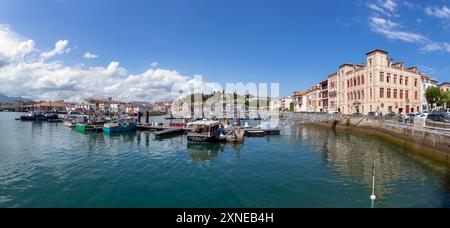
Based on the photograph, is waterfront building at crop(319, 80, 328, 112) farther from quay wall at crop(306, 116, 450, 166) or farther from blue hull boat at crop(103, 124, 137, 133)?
blue hull boat at crop(103, 124, 137, 133)

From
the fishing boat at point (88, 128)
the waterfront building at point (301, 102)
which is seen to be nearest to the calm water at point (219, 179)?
the fishing boat at point (88, 128)

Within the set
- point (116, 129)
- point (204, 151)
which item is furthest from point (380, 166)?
point (116, 129)

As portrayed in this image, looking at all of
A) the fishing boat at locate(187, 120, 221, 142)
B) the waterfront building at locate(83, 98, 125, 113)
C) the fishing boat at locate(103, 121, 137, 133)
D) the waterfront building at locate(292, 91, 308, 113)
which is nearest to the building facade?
the waterfront building at locate(292, 91, 308, 113)

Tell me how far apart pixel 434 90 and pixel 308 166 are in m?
71.0

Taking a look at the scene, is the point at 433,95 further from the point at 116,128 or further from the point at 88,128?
the point at 88,128

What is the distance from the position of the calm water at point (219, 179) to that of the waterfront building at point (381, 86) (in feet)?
113

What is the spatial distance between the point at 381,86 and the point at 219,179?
55.9 meters

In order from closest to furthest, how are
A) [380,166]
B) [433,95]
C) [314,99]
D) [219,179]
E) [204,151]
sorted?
[219,179]
[380,166]
[204,151]
[433,95]
[314,99]

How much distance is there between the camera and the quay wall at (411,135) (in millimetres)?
21486

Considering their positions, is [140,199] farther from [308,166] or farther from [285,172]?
[308,166]

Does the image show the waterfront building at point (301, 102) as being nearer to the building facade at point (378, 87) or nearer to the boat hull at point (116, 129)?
the building facade at point (378, 87)

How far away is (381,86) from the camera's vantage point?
55.8m

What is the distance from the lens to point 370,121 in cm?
4419

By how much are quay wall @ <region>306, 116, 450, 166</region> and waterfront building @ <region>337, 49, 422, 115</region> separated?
12.5 metres
